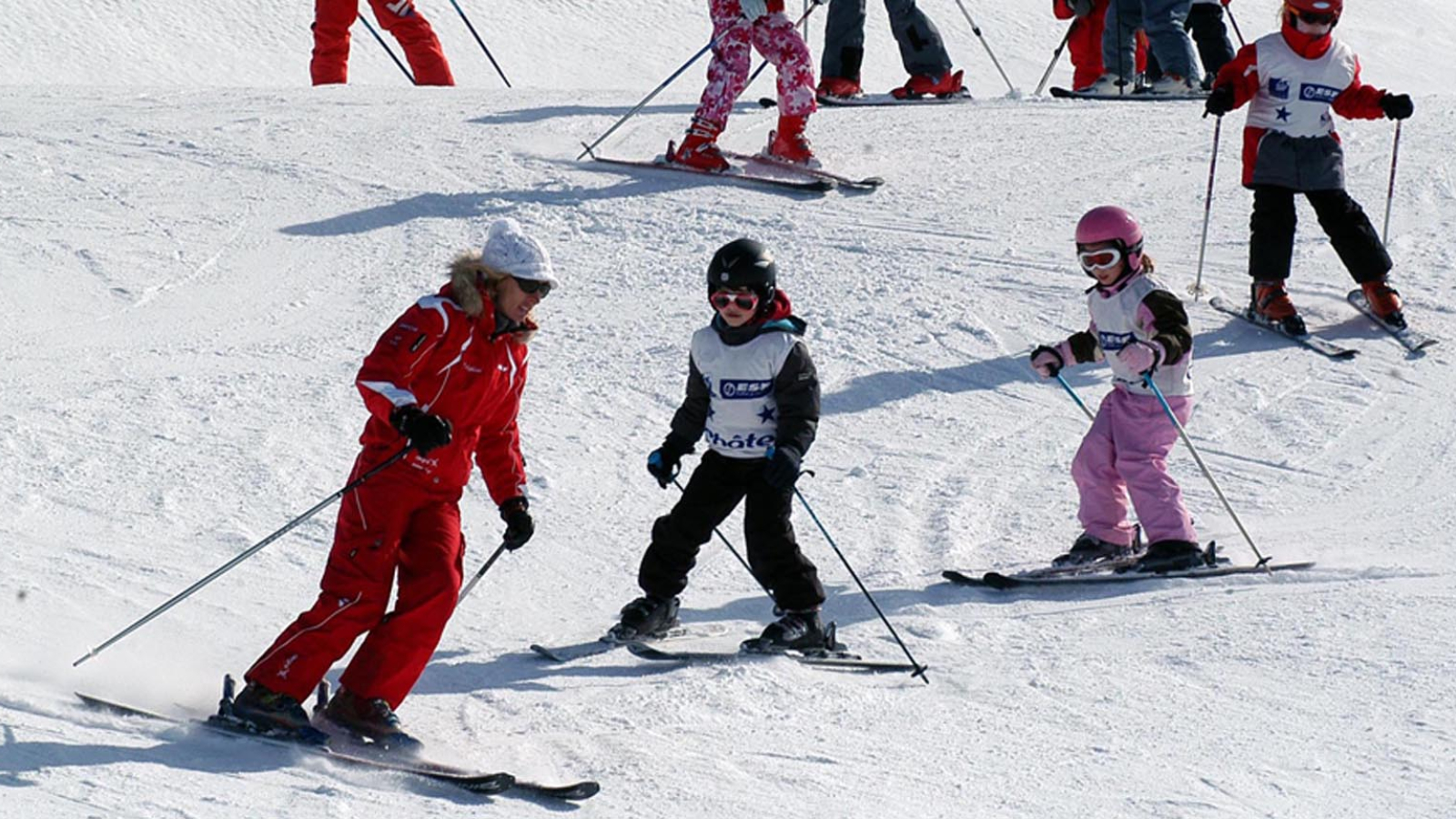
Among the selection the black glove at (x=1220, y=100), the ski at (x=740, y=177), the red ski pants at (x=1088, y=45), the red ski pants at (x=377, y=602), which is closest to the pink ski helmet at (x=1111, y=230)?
the black glove at (x=1220, y=100)

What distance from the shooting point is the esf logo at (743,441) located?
585 cm

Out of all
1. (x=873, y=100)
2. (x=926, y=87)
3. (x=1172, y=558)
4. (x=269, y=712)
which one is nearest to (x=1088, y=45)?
(x=926, y=87)

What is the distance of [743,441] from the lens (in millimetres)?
5867

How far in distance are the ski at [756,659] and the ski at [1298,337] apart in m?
4.23

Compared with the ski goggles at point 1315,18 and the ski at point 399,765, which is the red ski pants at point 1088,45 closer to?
the ski goggles at point 1315,18

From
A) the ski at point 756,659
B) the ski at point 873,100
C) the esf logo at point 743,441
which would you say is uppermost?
the ski at point 873,100

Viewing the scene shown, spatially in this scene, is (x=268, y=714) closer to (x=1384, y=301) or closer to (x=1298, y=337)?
(x=1298, y=337)

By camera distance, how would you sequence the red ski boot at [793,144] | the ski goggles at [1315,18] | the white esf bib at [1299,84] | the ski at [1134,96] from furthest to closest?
the ski at [1134,96], the red ski boot at [793,144], the white esf bib at [1299,84], the ski goggles at [1315,18]

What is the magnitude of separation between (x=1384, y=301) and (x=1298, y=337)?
0.55m

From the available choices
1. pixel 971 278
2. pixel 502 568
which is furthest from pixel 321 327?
pixel 971 278

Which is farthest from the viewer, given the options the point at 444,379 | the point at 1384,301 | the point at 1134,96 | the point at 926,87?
the point at 926,87

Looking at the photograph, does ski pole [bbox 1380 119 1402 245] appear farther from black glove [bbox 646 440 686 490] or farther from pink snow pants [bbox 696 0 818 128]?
→ black glove [bbox 646 440 686 490]

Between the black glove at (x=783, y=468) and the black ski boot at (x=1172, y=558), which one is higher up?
the black glove at (x=783, y=468)

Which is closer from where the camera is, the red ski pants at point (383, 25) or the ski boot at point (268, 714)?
the ski boot at point (268, 714)
